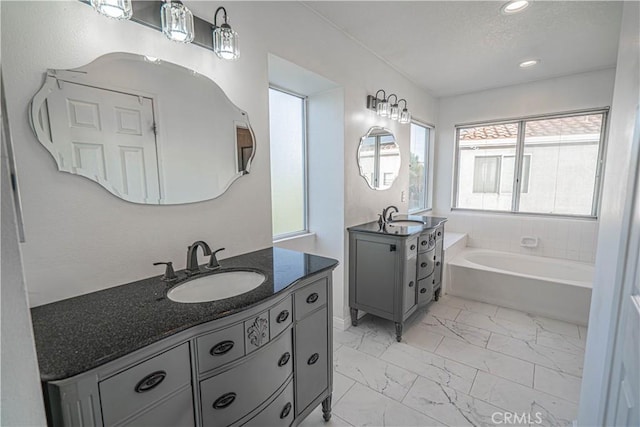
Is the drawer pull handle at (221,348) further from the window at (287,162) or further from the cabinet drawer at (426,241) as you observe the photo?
the cabinet drawer at (426,241)

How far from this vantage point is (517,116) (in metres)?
3.53

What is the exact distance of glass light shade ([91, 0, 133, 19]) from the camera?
101cm

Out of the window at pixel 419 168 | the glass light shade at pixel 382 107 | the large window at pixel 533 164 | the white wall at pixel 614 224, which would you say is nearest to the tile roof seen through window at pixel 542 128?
the large window at pixel 533 164

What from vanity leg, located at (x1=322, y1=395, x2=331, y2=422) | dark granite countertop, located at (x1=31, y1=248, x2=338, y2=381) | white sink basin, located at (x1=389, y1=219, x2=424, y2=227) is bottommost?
vanity leg, located at (x1=322, y1=395, x2=331, y2=422)

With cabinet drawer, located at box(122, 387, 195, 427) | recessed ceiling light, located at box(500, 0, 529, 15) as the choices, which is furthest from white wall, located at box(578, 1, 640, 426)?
cabinet drawer, located at box(122, 387, 195, 427)

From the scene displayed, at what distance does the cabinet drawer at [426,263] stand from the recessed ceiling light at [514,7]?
1911 mm

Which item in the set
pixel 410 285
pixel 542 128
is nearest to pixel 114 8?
pixel 410 285

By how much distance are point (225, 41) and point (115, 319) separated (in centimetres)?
129

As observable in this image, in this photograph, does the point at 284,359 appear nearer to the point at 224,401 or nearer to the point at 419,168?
the point at 224,401

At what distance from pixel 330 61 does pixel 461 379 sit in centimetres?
249

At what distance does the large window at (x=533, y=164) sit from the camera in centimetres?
329

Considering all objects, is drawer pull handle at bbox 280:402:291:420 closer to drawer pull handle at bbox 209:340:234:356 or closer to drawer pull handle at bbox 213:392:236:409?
drawer pull handle at bbox 213:392:236:409

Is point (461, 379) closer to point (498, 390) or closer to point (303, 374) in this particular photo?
point (498, 390)

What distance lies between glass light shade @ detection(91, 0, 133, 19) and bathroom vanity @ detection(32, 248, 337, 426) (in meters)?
1.06
